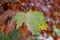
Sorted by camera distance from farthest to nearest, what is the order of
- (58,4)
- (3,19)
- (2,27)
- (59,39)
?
(58,4) < (59,39) < (2,27) < (3,19)

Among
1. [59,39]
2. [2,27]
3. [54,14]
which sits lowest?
[59,39]

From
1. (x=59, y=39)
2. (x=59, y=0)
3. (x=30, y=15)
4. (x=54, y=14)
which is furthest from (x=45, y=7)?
(x=30, y=15)

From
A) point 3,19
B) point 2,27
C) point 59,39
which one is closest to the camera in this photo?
point 3,19

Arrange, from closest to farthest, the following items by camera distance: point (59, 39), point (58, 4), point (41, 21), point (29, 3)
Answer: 1. point (41, 21)
2. point (59, 39)
3. point (29, 3)
4. point (58, 4)

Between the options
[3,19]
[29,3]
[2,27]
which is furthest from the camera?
[29,3]

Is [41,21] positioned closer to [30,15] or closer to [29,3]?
[30,15]

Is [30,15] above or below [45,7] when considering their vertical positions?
below

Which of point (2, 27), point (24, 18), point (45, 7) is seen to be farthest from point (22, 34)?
point (45, 7)

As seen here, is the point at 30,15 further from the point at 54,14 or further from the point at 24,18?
Result: the point at 54,14

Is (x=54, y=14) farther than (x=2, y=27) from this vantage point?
Yes
